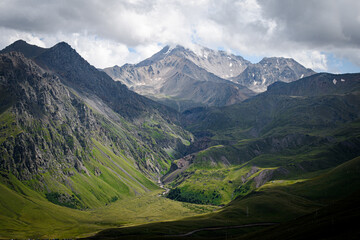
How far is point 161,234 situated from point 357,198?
12158cm

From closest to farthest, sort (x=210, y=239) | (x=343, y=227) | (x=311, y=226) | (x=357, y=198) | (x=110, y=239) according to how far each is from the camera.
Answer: (x=343, y=227)
(x=311, y=226)
(x=357, y=198)
(x=210, y=239)
(x=110, y=239)

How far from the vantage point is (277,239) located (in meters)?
110

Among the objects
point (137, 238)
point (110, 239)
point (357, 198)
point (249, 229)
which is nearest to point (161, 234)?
point (137, 238)

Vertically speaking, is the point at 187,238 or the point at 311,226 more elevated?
the point at 311,226

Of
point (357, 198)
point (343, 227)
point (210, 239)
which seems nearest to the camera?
point (343, 227)

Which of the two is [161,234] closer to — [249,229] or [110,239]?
[110,239]

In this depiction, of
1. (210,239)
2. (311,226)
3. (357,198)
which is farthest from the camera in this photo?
(210,239)

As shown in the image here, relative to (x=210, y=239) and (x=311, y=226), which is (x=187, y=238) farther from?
(x=311, y=226)

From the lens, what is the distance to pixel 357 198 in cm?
11975

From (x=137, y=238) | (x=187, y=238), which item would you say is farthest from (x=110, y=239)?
(x=187, y=238)

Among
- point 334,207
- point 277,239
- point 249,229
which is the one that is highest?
point 334,207

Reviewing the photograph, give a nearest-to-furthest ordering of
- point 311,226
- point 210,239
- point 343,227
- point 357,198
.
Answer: point 343,227 < point 311,226 < point 357,198 < point 210,239

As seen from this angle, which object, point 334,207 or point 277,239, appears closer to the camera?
point 277,239

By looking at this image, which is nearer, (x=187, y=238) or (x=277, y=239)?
(x=277, y=239)
